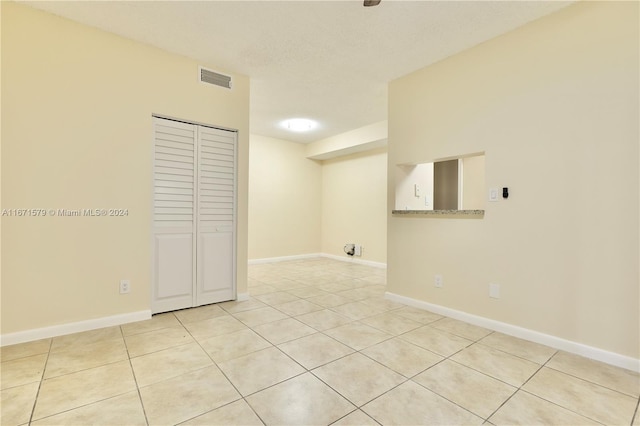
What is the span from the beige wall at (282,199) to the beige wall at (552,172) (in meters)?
3.79

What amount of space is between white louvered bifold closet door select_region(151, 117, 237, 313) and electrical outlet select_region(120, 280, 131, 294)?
0.22 metres

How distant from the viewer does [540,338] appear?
2.38 m

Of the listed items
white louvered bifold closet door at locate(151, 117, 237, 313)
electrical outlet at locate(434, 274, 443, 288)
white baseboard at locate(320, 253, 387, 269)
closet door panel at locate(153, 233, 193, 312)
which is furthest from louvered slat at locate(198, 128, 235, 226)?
white baseboard at locate(320, 253, 387, 269)

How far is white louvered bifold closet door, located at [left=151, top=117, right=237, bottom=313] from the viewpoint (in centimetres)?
301

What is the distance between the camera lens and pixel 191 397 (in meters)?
1.64

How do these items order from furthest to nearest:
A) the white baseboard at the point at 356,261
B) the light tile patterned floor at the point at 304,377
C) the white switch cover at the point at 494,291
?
the white baseboard at the point at 356,261
the white switch cover at the point at 494,291
the light tile patterned floor at the point at 304,377

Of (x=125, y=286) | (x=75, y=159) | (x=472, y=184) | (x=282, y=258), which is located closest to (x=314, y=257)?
(x=282, y=258)

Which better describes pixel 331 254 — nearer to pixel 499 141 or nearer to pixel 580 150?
pixel 499 141

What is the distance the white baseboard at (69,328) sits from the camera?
7.52ft

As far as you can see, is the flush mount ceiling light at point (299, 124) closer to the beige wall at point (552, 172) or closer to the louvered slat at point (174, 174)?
the louvered slat at point (174, 174)

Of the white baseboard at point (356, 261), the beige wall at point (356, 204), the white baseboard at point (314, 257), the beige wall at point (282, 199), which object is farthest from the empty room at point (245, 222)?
the beige wall at point (282, 199)

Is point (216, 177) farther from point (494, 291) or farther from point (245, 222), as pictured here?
point (494, 291)

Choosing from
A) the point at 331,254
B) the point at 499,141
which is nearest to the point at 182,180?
the point at 499,141

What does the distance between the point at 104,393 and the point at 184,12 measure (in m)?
2.72
